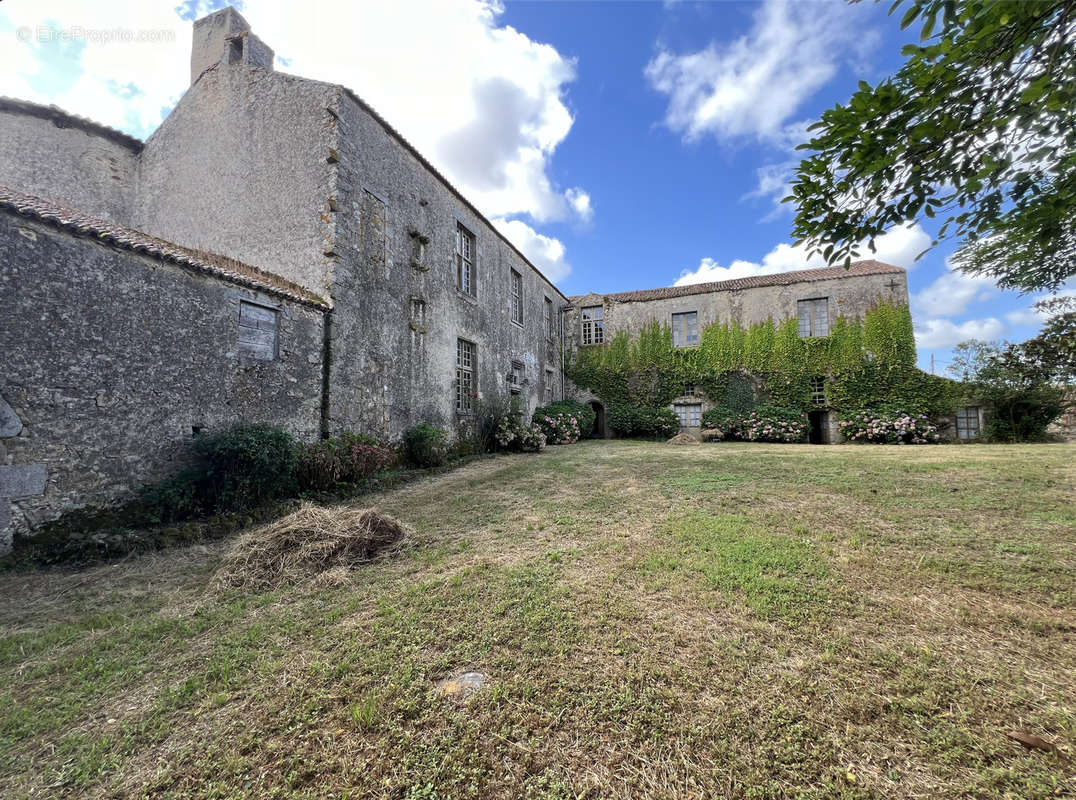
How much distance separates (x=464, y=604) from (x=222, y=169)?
10.8m

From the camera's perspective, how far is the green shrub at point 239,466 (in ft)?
17.3

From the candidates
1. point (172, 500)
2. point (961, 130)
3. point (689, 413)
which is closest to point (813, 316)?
point (689, 413)

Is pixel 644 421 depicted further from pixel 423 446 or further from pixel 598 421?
pixel 423 446

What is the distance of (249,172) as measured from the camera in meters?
8.73

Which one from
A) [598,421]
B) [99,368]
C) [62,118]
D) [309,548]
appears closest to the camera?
[309,548]

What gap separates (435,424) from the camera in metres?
10.3

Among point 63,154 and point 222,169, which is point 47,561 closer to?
point 222,169

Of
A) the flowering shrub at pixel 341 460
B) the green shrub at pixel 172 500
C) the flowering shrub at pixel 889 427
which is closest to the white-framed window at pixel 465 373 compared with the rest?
the flowering shrub at pixel 341 460

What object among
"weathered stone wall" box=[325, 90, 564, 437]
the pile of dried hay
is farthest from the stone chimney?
the pile of dried hay

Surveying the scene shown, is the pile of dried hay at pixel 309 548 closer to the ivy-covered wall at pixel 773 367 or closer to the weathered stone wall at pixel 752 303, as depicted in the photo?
the ivy-covered wall at pixel 773 367

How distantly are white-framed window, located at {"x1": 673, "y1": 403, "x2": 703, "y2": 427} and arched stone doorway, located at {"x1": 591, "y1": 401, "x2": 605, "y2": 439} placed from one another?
3.17 metres

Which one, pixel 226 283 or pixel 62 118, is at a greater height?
pixel 62 118

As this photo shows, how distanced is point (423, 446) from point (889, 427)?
16064 millimetres

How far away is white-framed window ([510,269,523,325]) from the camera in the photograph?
601 inches
